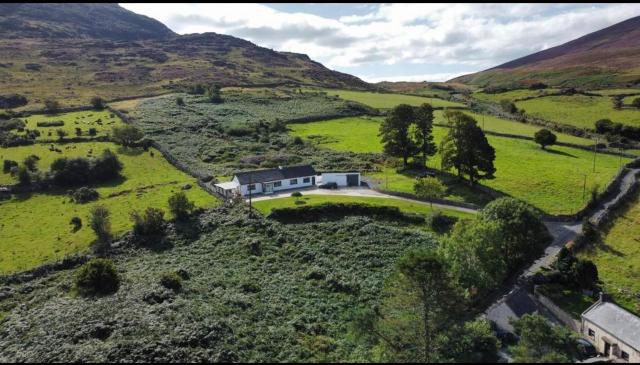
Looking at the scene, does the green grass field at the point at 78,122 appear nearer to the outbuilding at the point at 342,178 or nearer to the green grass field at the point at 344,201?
the green grass field at the point at 344,201

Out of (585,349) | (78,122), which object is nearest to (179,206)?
(585,349)

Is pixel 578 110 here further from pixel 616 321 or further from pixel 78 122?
pixel 78 122

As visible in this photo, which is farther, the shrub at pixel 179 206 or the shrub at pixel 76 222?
the shrub at pixel 179 206

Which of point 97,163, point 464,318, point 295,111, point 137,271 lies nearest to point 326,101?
point 295,111

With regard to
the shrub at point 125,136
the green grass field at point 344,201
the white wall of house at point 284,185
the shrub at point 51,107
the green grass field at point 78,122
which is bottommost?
the green grass field at point 344,201

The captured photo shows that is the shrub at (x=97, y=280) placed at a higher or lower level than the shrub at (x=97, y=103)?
lower

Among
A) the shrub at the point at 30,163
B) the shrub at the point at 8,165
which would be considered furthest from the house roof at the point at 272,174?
the shrub at the point at 8,165
